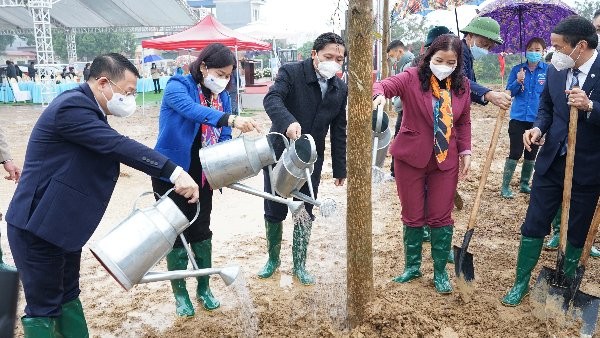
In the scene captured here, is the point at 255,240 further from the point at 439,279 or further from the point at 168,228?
the point at 168,228

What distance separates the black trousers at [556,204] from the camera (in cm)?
320

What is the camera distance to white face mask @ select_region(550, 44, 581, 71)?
3.04 metres

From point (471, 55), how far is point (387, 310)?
7.76 ft

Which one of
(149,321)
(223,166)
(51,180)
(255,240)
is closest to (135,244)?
(51,180)

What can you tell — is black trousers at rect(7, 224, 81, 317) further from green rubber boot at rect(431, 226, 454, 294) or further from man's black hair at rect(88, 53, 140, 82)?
green rubber boot at rect(431, 226, 454, 294)

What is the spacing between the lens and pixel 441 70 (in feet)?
10.7

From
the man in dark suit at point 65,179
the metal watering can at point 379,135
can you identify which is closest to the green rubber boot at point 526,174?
the metal watering can at point 379,135

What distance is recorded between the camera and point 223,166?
113 inches

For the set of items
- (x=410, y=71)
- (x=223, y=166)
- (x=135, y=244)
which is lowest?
(x=135, y=244)

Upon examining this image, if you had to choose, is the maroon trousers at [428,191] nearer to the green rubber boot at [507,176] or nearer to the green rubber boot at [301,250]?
the green rubber boot at [301,250]

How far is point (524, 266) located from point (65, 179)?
2780 millimetres

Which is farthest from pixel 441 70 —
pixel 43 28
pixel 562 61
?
pixel 43 28

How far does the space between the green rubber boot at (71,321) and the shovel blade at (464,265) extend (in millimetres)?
2272

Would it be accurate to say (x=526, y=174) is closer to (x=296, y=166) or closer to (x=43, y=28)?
(x=296, y=166)
